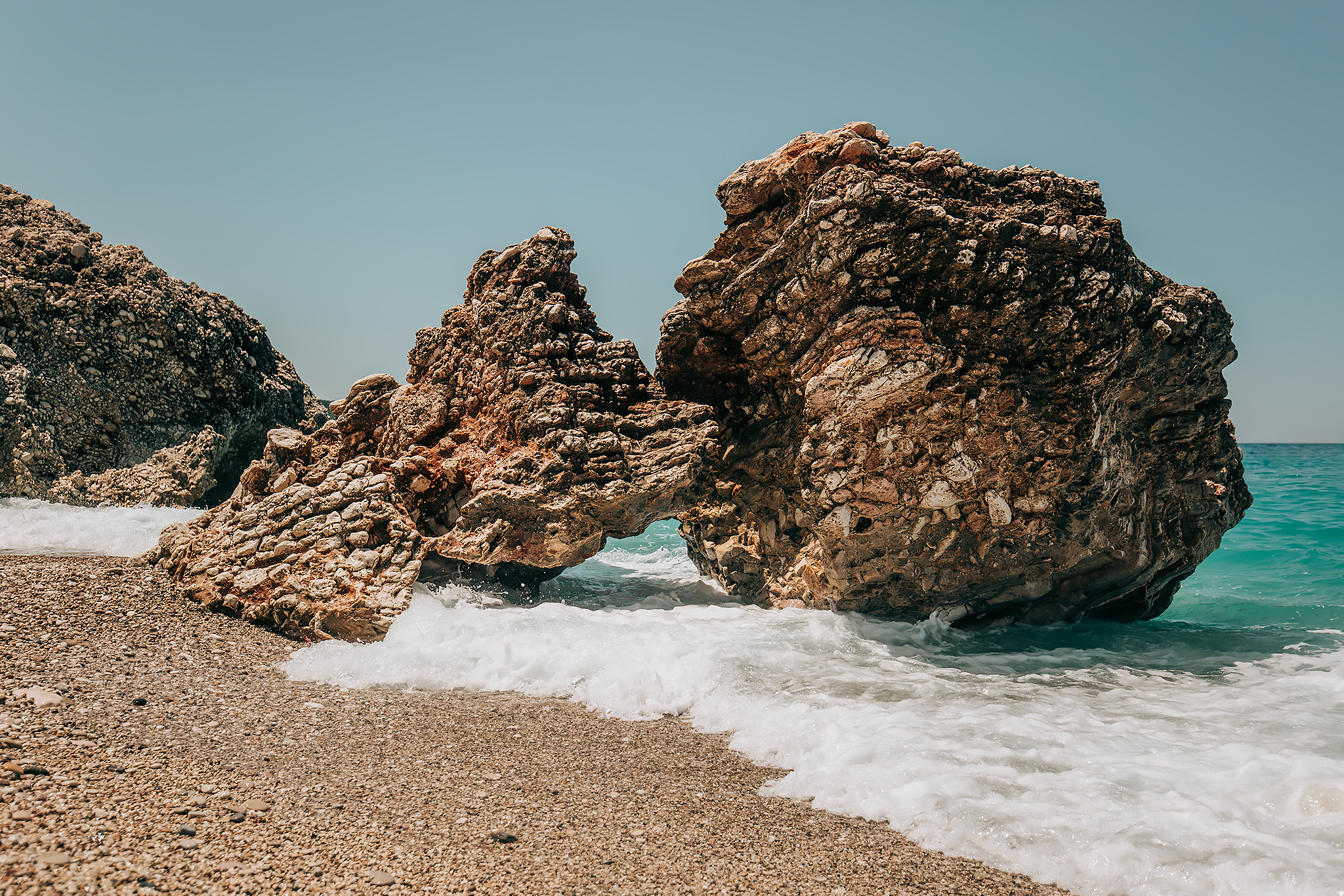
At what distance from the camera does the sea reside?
3.28 metres

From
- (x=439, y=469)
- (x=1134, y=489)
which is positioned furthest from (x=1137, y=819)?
(x=439, y=469)

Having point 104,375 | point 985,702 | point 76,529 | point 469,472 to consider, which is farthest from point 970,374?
point 104,375

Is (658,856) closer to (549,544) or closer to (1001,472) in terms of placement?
(549,544)

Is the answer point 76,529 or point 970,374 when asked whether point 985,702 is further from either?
point 76,529

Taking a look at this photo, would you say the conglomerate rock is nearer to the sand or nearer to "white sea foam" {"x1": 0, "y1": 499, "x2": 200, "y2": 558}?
the sand

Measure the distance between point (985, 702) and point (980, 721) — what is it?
567mm

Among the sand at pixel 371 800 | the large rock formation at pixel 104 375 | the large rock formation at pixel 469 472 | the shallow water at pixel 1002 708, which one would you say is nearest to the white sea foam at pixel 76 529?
the large rock formation at pixel 104 375

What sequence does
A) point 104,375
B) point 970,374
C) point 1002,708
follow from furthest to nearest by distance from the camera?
point 104,375, point 970,374, point 1002,708

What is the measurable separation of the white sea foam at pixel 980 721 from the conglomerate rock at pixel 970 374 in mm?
1053

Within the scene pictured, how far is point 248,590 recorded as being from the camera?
6.75 metres

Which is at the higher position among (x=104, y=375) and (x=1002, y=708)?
(x=104, y=375)

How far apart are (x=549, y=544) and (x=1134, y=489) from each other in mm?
6635

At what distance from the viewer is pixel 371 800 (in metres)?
3.45

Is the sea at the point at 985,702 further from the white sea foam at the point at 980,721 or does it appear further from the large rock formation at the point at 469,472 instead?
the large rock formation at the point at 469,472
